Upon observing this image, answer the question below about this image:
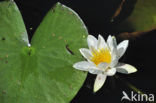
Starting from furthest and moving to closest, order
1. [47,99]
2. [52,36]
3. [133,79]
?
[133,79], [52,36], [47,99]

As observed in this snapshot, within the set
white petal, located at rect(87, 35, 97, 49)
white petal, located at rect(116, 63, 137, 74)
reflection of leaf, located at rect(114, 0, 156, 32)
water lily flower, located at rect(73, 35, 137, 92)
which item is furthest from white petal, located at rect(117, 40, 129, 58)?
reflection of leaf, located at rect(114, 0, 156, 32)

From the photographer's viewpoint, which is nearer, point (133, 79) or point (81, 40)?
point (81, 40)

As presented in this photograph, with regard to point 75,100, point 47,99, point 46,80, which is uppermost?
point 46,80

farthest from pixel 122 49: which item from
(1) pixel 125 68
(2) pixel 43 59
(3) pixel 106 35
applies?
(2) pixel 43 59

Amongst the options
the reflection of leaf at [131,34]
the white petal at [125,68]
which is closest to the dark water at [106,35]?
the reflection of leaf at [131,34]

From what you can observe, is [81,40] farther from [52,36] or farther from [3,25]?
[3,25]

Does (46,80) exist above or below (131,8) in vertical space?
below

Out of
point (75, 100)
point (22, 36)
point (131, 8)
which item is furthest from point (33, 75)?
point (131, 8)
